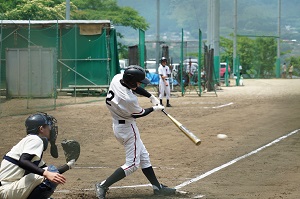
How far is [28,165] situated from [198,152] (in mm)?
7356

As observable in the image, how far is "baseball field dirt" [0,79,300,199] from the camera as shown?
10.0 meters

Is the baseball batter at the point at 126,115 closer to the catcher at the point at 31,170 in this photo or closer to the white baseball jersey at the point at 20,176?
the catcher at the point at 31,170

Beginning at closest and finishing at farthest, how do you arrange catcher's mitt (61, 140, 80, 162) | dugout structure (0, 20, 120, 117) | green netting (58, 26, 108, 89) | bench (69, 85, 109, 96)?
catcher's mitt (61, 140, 80, 162), dugout structure (0, 20, 120, 117), bench (69, 85, 109, 96), green netting (58, 26, 108, 89)

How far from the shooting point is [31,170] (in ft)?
22.5

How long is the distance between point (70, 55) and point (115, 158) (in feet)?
59.2

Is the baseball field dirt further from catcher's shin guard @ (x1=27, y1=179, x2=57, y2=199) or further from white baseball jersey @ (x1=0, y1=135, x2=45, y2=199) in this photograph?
white baseball jersey @ (x1=0, y1=135, x2=45, y2=199)

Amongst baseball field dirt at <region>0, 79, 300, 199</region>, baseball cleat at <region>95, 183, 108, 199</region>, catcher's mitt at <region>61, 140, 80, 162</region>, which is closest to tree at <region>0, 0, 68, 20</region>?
baseball field dirt at <region>0, 79, 300, 199</region>

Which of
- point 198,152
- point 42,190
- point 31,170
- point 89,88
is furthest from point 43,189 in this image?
point 89,88

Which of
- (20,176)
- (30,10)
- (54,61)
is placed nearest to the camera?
(20,176)

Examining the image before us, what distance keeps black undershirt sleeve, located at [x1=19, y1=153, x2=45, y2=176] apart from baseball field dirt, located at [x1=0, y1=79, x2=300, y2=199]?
2517mm

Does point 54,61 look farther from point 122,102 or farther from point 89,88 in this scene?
point 122,102

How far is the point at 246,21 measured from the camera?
584ft

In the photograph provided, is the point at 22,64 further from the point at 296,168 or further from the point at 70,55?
the point at 296,168

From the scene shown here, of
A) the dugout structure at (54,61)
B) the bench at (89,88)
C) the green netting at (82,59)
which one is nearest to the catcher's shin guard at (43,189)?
the dugout structure at (54,61)
